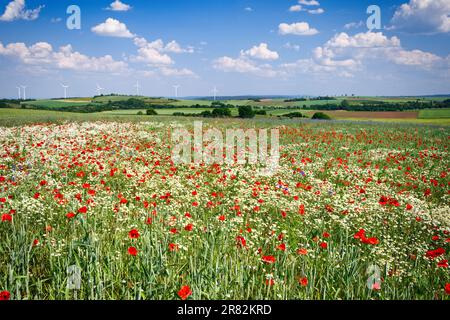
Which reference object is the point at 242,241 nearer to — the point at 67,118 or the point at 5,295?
the point at 5,295


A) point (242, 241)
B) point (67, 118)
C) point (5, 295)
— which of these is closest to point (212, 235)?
point (242, 241)

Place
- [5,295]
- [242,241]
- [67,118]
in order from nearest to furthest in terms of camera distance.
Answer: [5,295] → [242,241] → [67,118]

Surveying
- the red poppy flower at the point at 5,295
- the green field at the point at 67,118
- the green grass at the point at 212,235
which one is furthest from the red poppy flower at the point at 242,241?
the green field at the point at 67,118

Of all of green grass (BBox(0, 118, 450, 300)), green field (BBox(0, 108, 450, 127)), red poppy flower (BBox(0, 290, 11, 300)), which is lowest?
green grass (BBox(0, 118, 450, 300))

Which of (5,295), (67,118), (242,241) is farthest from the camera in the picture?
(67,118)

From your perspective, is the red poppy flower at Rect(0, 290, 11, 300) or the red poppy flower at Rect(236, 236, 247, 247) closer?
the red poppy flower at Rect(0, 290, 11, 300)

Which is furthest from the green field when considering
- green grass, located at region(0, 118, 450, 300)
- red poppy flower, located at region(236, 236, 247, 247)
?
red poppy flower, located at region(236, 236, 247, 247)

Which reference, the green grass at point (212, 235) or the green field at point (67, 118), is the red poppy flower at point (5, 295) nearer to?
the green grass at point (212, 235)

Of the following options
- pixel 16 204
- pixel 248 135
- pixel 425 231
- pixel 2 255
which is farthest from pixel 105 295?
pixel 248 135

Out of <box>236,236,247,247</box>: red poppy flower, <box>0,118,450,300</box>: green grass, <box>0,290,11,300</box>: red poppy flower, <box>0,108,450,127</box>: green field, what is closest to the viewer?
<box>0,290,11,300</box>: red poppy flower

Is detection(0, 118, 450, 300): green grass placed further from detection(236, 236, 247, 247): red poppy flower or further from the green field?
the green field
